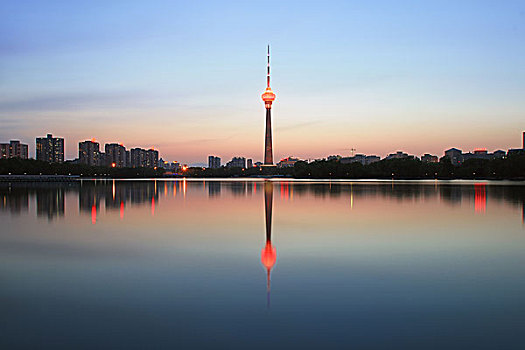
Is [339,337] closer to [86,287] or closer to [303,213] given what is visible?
[86,287]

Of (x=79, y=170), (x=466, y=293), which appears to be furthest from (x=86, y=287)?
(x=79, y=170)

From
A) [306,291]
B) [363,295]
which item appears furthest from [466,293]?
[306,291]

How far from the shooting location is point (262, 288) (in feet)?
31.2

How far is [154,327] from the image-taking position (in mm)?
7121

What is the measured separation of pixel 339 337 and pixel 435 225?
15.6 metres

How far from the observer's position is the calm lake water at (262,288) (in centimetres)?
680

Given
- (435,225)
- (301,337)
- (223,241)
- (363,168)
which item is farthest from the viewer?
(363,168)

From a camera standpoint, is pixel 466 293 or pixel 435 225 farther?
pixel 435 225

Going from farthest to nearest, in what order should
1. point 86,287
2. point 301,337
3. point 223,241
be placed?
point 223,241, point 86,287, point 301,337

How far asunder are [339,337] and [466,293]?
398 centimetres

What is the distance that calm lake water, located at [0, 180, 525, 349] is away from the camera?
6.80m

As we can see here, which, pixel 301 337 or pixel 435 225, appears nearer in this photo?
pixel 301 337

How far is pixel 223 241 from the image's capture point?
53.1 feet

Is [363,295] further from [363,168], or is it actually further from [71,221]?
[363,168]
